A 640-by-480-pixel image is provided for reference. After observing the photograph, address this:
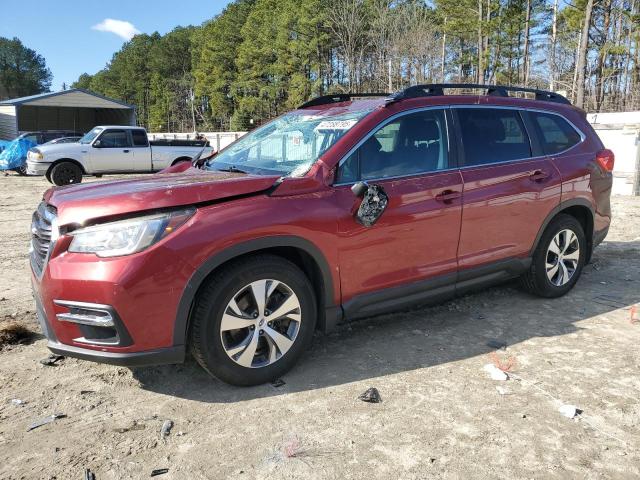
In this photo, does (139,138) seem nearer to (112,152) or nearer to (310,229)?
(112,152)

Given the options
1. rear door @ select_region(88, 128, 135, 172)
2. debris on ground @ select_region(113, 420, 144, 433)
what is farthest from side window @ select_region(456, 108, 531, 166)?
rear door @ select_region(88, 128, 135, 172)

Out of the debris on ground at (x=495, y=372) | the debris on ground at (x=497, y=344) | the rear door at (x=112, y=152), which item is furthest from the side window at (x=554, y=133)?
the rear door at (x=112, y=152)

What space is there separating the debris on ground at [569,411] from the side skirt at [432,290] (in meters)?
1.19

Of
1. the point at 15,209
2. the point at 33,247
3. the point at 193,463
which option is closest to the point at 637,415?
the point at 193,463

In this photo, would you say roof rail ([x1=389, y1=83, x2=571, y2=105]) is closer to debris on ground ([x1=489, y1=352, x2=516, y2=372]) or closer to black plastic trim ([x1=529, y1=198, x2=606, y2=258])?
black plastic trim ([x1=529, y1=198, x2=606, y2=258])

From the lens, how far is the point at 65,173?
15.4 metres

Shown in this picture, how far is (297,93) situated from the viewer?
5119cm

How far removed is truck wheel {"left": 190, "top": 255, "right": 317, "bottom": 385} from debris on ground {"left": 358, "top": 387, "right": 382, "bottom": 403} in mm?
490

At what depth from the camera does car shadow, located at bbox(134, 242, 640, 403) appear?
10.7ft

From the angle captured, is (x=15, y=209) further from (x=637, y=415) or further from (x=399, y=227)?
(x=637, y=415)

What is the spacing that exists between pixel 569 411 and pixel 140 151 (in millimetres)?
15826

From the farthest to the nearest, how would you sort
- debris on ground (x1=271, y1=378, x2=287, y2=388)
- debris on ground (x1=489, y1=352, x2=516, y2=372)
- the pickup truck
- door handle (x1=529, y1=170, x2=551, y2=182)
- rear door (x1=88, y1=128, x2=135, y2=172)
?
rear door (x1=88, y1=128, x2=135, y2=172), the pickup truck, door handle (x1=529, y1=170, x2=551, y2=182), debris on ground (x1=489, y1=352, x2=516, y2=372), debris on ground (x1=271, y1=378, x2=287, y2=388)

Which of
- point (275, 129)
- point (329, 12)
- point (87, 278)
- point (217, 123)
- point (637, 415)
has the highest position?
point (329, 12)

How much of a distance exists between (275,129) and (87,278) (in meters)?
2.13
